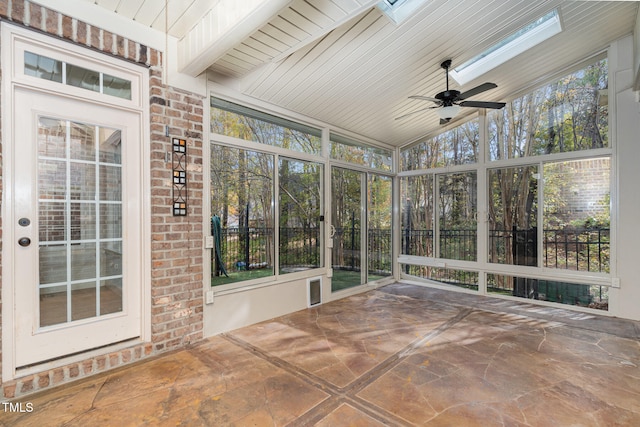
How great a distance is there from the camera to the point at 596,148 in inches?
156

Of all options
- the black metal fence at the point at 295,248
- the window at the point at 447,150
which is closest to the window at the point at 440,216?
the window at the point at 447,150

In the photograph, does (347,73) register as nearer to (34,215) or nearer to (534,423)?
(34,215)

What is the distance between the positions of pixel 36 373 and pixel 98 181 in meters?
1.48

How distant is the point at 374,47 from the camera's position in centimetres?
304

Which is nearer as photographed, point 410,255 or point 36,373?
point 36,373

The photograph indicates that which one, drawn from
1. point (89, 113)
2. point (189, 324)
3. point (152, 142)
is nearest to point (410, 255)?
point (189, 324)

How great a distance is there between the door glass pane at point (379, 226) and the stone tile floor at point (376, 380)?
A: 1.88m

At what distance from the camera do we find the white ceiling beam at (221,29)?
2045 mm

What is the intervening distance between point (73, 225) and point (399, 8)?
11.0 ft

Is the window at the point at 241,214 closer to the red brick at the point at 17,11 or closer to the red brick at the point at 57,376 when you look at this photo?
the red brick at the point at 57,376

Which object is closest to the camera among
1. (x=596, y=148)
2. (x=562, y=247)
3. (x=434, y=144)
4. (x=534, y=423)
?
(x=534, y=423)

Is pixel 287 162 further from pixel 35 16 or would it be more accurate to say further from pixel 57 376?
pixel 57 376

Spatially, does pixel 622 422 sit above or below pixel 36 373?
below

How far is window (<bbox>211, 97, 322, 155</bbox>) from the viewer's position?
3.27 meters
